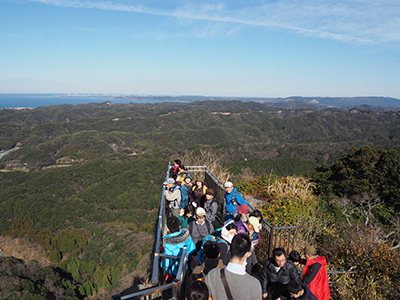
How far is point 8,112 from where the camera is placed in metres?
157

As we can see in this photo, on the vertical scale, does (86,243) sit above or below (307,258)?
below

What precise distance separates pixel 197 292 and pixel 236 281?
39cm

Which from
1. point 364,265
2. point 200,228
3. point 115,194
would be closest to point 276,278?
point 200,228

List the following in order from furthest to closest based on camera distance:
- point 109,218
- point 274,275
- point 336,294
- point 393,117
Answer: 1. point 393,117
2. point 109,218
3. point 336,294
4. point 274,275

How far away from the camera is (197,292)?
2.24 metres

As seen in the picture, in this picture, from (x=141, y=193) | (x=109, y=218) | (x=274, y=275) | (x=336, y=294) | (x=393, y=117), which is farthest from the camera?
(x=393, y=117)

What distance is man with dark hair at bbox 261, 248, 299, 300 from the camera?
3119mm

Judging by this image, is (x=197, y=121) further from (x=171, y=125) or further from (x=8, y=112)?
(x=8, y=112)

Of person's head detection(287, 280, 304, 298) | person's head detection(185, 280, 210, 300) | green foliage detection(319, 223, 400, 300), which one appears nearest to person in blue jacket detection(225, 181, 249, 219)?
person's head detection(287, 280, 304, 298)

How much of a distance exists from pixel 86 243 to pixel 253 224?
37.1m

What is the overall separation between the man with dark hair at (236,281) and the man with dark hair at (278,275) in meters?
0.88

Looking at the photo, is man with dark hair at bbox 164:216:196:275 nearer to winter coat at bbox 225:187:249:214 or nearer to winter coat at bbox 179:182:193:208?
winter coat at bbox 225:187:249:214

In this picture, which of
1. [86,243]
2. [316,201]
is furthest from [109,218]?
[316,201]

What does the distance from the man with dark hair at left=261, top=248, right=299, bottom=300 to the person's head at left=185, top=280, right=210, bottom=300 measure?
1.23 metres
